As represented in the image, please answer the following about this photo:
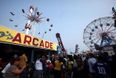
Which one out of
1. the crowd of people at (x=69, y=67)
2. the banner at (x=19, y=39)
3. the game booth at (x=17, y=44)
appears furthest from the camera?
the game booth at (x=17, y=44)

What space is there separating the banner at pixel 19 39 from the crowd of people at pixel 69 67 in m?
2.12

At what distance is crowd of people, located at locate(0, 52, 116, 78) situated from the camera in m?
8.12

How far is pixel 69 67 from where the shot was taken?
14.4 metres

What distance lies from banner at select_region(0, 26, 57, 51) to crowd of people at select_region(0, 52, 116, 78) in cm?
212

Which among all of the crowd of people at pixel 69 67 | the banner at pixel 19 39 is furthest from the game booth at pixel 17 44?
the crowd of people at pixel 69 67

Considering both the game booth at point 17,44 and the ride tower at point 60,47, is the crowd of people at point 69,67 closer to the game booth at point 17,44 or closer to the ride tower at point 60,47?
the game booth at point 17,44

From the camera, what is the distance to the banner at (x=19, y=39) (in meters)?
14.1

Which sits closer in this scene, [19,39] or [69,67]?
[69,67]

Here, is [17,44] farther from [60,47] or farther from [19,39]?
[60,47]

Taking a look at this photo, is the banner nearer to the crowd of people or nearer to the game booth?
the game booth

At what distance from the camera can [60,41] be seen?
29.4 m

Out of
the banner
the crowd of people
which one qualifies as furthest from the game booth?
the crowd of people

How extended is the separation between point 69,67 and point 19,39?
176 inches

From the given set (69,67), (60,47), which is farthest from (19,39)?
(60,47)
